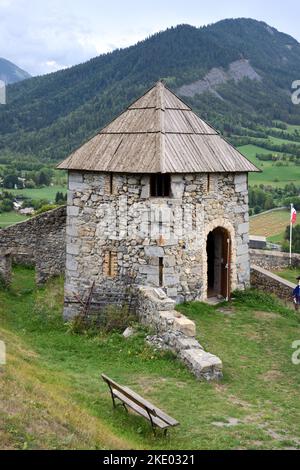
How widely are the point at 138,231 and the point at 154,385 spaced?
15.6 ft

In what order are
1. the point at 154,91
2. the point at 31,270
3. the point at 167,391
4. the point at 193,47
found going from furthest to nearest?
the point at 193,47 → the point at 31,270 → the point at 154,91 → the point at 167,391

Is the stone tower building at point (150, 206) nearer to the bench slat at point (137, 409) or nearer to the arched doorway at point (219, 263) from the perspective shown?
the arched doorway at point (219, 263)

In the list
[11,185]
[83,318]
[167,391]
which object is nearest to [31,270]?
[83,318]

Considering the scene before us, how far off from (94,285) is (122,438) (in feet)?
23.7

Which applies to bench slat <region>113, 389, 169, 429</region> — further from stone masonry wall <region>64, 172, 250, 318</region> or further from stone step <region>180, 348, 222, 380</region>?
stone masonry wall <region>64, 172, 250, 318</region>

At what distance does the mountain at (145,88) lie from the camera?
315ft

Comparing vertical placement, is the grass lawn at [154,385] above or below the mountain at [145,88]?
below

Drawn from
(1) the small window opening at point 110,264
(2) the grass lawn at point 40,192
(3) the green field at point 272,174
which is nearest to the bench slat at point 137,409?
(1) the small window opening at point 110,264

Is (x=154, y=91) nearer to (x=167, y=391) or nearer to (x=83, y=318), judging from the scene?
(x=83, y=318)

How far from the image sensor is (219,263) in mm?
17234

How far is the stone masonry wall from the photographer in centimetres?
1486

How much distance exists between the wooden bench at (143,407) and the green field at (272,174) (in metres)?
64.5

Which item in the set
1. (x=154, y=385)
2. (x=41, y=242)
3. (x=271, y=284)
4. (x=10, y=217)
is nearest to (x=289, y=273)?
(x=271, y=284)
